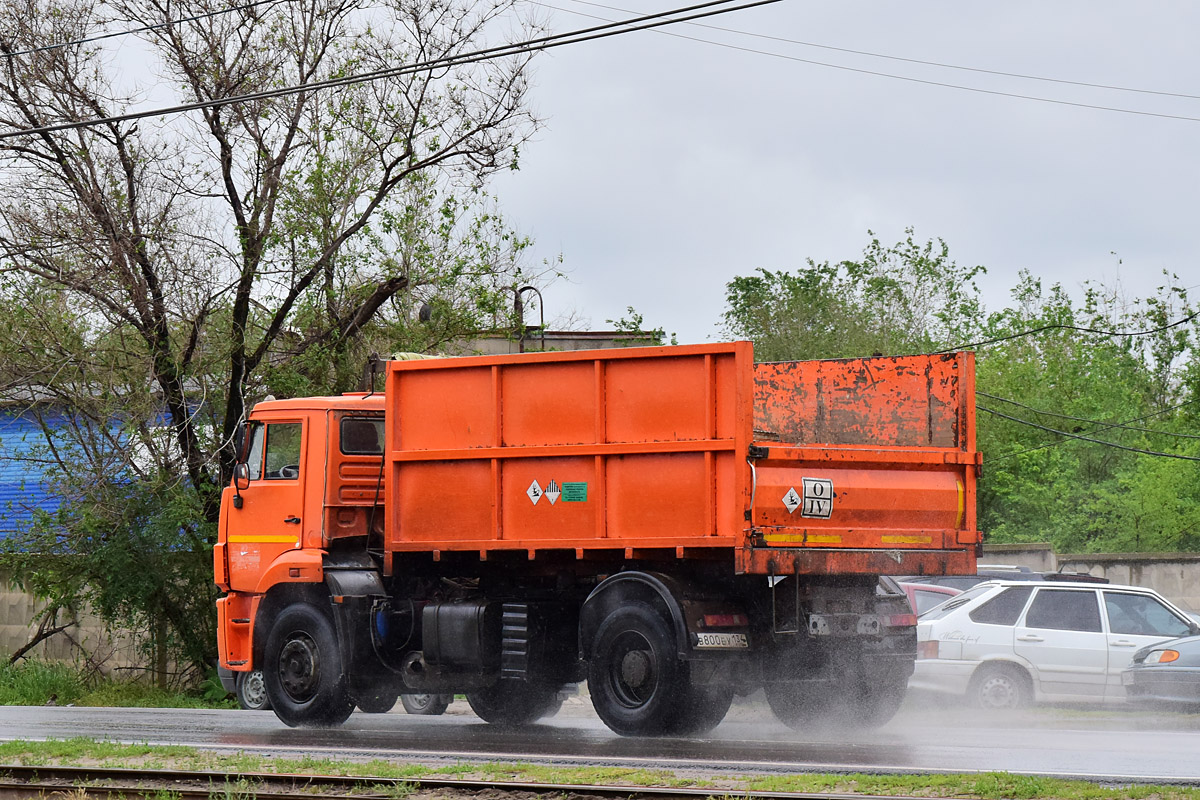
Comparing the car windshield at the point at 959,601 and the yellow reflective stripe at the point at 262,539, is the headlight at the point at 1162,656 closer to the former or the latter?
the car windshield at the point at 959,601

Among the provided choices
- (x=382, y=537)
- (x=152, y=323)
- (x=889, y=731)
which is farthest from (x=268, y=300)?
(x=889, y=731)

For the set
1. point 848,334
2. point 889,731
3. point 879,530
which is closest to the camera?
point 879,530

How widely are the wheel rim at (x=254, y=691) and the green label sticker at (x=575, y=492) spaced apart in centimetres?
480

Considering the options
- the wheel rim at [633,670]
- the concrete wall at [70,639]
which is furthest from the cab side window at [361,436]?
the concrete wall at [70,639]

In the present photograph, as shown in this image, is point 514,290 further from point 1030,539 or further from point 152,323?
point 1030,539

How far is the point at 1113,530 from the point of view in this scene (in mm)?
32406

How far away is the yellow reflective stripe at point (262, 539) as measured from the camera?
1324 cm

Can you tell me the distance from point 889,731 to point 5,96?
14308 mm

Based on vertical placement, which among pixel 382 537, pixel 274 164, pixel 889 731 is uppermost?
pixel 274 164

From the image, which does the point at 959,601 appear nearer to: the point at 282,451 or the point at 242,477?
the point at 282,451

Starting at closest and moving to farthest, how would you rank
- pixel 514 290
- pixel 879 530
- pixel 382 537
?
pixel 879 530
pixel 382 537
pixel 514 290

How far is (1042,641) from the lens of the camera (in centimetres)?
1505

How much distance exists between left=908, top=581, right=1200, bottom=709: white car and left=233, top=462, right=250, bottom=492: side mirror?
710cm

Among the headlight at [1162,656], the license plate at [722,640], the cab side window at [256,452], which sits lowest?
the headlight at [1162,656]
